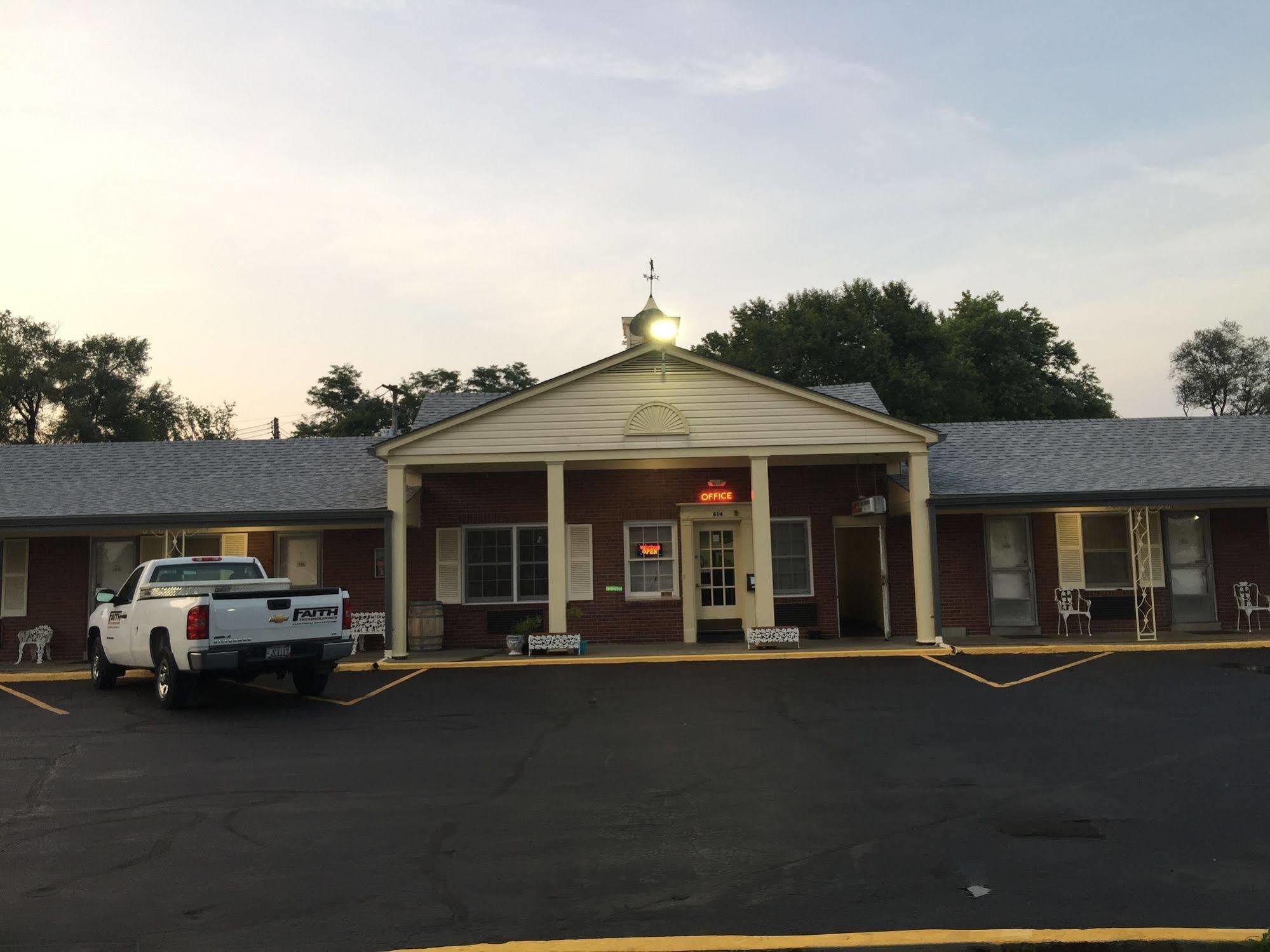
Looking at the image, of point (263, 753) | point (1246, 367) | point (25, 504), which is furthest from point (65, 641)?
point (1246, 367)

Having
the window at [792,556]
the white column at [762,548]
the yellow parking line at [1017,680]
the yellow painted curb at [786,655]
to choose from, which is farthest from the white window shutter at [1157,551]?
the white column at [762,548]

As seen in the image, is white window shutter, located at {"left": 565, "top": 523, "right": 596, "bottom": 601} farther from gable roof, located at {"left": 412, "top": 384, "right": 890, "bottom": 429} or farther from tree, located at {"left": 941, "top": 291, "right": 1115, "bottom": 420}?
tree, located at {"left": 941, "top": 291, "right": 1115, "bottom": 420}

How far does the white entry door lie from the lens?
1905cm

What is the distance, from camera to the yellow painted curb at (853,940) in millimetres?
4449

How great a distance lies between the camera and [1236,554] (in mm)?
18859

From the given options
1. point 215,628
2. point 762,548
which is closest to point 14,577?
point 215,628

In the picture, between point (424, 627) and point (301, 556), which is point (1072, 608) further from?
point (301, 556)

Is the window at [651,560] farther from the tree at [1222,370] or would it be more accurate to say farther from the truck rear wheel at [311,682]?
the tree at [1222,370]

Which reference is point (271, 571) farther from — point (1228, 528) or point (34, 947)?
point (1228, 528)

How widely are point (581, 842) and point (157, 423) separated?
54895mm

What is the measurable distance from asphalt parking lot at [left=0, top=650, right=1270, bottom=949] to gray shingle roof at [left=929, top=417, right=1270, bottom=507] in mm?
6474

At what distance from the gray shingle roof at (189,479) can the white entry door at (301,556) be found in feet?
3.32

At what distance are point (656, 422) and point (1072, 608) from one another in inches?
357

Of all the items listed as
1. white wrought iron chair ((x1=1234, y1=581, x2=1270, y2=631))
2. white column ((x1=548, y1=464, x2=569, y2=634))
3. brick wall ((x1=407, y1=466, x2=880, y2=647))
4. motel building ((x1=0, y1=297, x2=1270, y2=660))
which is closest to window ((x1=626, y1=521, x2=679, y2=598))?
motel building ((x1=0, y1=297, x2=1270, y2=660))
